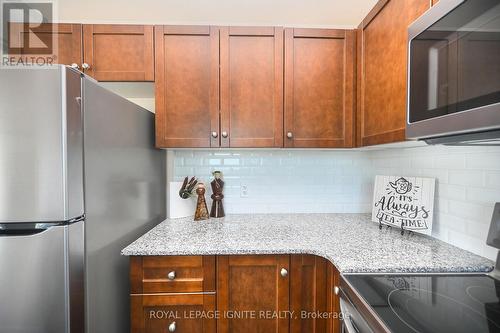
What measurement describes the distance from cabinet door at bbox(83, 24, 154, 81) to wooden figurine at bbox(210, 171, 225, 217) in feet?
2.59

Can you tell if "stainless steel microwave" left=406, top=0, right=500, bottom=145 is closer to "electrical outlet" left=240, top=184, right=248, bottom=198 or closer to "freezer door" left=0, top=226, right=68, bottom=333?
"electrical outlet" left=240, top=184, right=248, bottom=198

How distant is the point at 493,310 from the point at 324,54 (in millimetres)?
1418

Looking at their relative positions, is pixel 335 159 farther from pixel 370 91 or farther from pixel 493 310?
pixel 493 310

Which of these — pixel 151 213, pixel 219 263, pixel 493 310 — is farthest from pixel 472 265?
pixel 151 213

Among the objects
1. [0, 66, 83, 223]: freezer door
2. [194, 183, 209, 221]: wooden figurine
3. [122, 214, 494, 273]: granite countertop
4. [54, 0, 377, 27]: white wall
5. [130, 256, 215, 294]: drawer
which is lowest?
[130, 256, 215, 294]: drawer

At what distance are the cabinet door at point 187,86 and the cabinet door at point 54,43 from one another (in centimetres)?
49

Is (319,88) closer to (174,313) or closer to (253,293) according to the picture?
(253,293)

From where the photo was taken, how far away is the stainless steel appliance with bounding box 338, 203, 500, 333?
2.09ft

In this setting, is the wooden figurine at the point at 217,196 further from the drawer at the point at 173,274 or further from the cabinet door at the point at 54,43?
the cabinet door at the point at 54,43

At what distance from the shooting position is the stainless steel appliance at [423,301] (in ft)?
2.09

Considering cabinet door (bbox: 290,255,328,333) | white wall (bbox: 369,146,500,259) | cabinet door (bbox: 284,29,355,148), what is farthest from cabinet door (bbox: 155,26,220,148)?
white wall (bbox: 369,146,500,259)

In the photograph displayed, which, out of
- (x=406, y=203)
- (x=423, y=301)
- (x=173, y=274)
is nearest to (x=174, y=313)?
(x=173, y=274)

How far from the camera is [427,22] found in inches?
→ 29.5

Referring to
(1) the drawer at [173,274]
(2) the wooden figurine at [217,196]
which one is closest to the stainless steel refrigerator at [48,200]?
(1) the drawer at [173,274]
